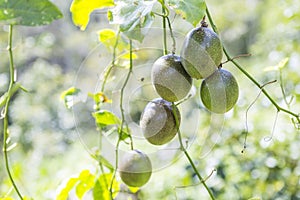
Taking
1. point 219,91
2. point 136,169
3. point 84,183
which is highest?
point 219,91

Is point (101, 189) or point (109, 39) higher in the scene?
point (109, 39)

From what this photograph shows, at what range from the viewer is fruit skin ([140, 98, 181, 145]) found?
55 cm

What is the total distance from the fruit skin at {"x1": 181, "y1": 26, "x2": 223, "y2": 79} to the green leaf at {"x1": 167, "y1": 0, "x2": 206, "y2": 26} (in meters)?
0.05

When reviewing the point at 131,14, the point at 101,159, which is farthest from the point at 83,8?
the point at 101,159

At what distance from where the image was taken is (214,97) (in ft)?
1.65

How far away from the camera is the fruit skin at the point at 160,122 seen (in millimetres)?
549

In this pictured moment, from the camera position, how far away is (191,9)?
0.44 metres

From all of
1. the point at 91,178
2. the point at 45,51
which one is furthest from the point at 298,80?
the point at 45,51

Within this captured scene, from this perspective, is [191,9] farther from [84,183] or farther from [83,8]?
[84,183]

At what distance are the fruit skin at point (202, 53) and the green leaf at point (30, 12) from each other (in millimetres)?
166

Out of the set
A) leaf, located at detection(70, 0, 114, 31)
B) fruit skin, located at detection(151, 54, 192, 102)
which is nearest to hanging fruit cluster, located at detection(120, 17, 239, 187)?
fruit skin, located at detection(151, 54, 192, 102)

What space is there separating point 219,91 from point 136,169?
0.18 meters

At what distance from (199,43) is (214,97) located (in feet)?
0.21

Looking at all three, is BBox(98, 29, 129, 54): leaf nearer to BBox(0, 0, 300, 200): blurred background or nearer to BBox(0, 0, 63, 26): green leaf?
BBox(0, 0, 300, 200): blurred background
